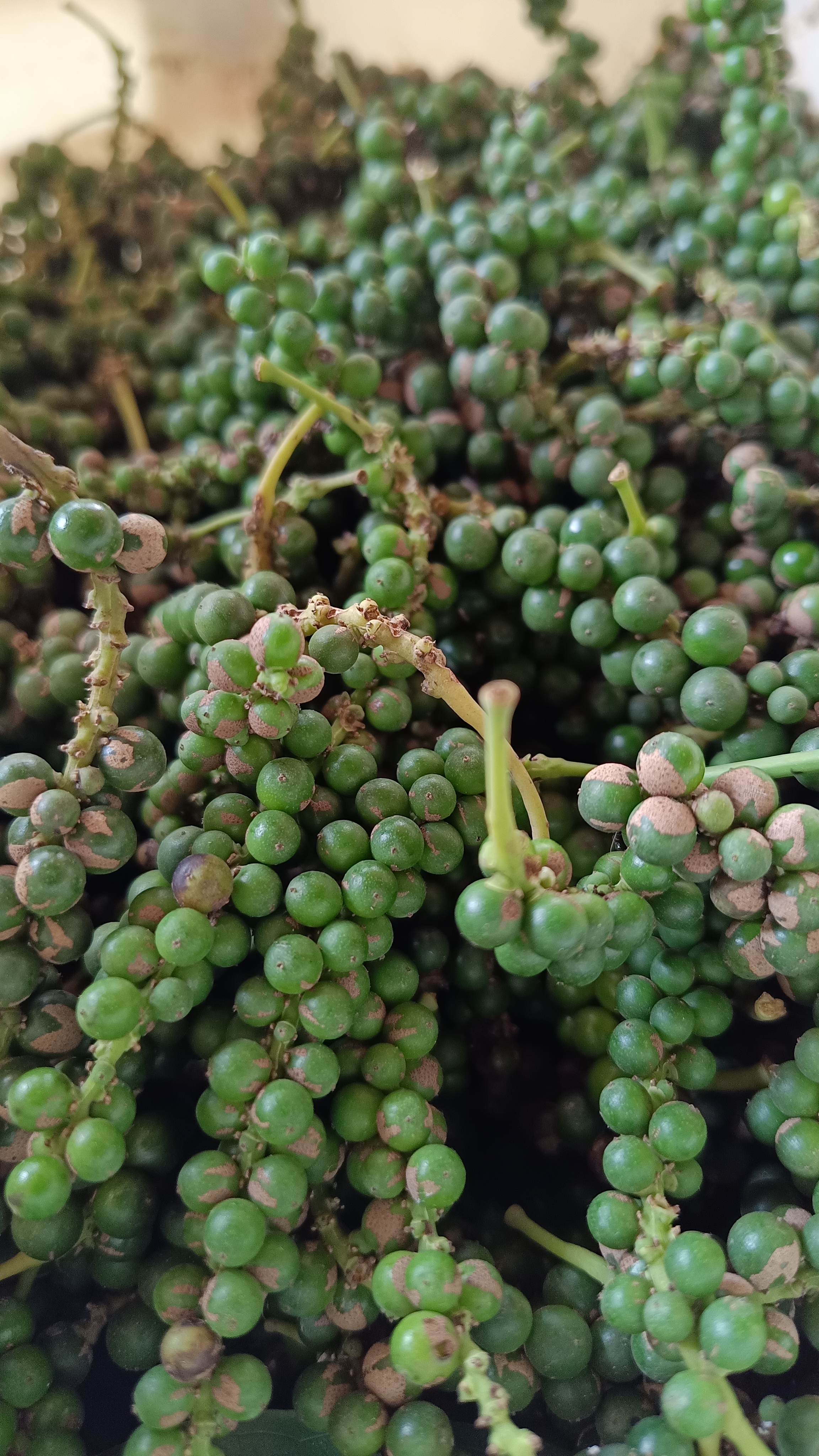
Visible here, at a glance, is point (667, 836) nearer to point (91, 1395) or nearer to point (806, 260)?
point (91, 1395)

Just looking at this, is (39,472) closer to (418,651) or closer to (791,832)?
(418,651)

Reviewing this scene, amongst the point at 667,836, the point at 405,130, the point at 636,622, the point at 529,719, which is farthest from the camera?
the point at 405,130

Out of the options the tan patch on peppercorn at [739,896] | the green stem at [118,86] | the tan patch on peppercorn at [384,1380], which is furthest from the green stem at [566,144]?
the tan patch on peppercorn at [384,1380]

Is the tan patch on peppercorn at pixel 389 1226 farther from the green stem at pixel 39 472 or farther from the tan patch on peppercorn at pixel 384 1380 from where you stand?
the green stem at pixel 39 472

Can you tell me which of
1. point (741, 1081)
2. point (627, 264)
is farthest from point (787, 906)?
point (627, 264)

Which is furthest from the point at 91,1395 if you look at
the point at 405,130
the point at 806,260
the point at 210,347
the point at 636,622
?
Answer: the point at 405,130

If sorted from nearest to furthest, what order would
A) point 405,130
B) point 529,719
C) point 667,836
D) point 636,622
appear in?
point 667,836
point 636,622
point 529,719
point 405,130
